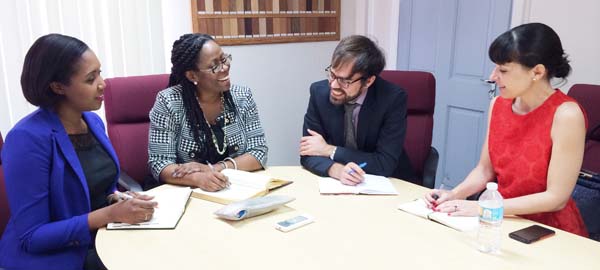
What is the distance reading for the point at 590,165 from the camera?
1942mm

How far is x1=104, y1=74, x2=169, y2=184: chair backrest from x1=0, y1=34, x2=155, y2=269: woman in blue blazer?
0.49 m

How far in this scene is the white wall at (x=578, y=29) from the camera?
2.60 m

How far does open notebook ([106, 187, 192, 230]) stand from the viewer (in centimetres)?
146

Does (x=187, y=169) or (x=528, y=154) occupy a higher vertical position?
(x=528, y=154)

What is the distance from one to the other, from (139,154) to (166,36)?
0.94 m

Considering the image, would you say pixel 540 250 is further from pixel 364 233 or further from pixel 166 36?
pixel 166 36

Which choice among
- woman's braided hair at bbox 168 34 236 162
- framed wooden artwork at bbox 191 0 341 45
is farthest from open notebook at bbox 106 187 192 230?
framed wooden artwork at bbox 191 0 341 45

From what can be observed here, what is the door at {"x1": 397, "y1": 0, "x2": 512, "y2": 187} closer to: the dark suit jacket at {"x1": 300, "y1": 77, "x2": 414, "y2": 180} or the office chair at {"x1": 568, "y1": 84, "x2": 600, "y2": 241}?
the office chair at {"x1": 568, "y1": 84, "x2": 600, "y2": 241}

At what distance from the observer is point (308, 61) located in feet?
11.6

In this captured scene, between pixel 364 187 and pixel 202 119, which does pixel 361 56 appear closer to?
pixel 364 187

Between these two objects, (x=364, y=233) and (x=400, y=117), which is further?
(x=400, y=117)

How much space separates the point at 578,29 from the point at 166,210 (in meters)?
2.40

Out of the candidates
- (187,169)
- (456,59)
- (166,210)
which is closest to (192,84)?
(187,169)

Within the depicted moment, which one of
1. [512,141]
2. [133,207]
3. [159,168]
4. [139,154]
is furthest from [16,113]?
[512,141]
